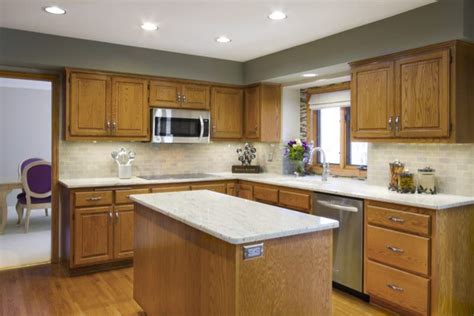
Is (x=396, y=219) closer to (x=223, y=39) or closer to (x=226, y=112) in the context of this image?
(x=223, y=39)

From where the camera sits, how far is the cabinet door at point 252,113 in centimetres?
499

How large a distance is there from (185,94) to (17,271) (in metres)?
2.69

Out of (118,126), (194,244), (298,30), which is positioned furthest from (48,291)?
(298,30)

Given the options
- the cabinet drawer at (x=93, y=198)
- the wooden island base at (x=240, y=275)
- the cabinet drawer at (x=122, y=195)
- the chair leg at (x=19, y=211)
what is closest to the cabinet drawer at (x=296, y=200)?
the cabinet drawer at (x=122, y=195)

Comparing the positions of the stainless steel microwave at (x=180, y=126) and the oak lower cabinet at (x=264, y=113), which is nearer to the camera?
the stainless steel microwave at (x=180, y=126)

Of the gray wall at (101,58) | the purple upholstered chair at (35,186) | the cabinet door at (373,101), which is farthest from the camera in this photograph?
the purple upholstered chair at (35,186)

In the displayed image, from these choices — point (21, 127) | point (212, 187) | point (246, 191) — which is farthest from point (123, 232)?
point (21, 127)

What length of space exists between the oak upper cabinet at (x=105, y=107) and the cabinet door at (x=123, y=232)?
2.80ft

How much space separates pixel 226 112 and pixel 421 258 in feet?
10.1

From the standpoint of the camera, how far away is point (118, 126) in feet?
14.0

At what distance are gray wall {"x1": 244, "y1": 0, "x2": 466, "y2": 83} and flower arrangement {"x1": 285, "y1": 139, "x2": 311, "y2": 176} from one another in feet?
2.91

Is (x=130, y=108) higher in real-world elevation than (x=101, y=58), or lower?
lower

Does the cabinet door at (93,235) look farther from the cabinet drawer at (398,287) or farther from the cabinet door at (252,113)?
the cabinet drawer at (398,287)

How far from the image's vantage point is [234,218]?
83.4 inches
